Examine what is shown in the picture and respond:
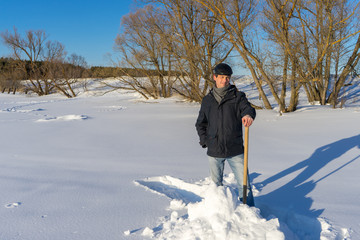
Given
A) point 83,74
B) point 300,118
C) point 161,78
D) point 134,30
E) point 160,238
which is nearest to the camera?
point 160,238

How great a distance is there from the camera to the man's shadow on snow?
255 centimetres

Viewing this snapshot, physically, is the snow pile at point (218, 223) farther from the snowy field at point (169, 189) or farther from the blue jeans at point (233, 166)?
the blue jeans at point (233, 166)

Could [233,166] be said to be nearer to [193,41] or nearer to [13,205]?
[13,205]

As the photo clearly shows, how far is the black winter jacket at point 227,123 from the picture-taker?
247 cm

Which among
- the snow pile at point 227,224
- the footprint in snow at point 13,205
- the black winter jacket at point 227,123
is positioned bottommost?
the footprint in snow at point 13,205

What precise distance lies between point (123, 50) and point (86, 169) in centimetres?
1489

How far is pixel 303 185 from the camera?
124 inches

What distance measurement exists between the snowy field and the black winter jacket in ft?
1.49

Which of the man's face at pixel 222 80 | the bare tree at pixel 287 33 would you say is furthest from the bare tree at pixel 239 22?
the man's face at pixel 222 80

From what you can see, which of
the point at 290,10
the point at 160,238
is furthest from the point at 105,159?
the point at 290,10

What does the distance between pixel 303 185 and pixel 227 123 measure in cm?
139

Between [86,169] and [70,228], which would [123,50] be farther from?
[70,228]

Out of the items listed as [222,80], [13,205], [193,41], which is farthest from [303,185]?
[193,41]

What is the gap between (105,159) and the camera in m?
4.35
